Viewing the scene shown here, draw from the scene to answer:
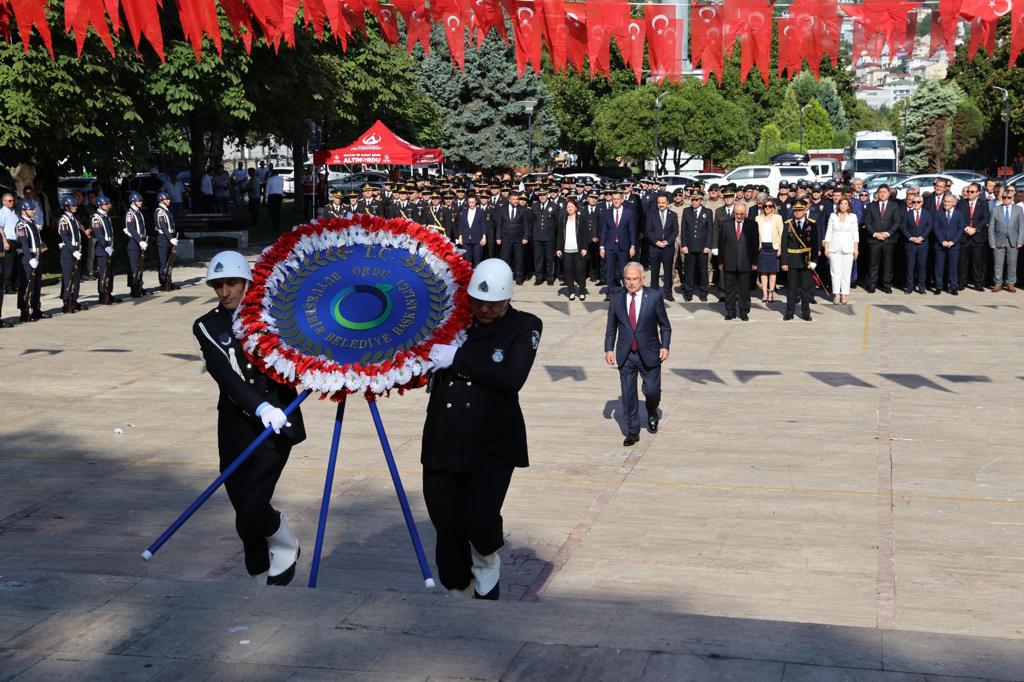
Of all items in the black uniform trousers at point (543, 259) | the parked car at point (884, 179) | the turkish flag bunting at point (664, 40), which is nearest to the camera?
the turkish flag bunting at point (664, 40)

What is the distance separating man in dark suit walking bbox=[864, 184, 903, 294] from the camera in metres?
23.5

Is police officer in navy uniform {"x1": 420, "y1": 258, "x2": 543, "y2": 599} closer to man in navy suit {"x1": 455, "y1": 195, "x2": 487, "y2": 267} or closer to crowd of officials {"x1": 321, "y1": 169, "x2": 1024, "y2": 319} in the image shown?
Result: crowd of officials {"x1": 321, "y1": 169, "x2": 1024, "y2": 319}

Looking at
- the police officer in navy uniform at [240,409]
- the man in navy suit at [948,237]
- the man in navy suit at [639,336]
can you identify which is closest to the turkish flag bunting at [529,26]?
the man in navy suit at [639,336]

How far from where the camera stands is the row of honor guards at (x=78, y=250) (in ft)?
66.3

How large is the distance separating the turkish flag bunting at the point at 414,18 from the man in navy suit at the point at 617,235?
10.6 m

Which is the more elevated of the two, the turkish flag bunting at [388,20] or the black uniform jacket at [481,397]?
the turkish flag bunting at [388,20]

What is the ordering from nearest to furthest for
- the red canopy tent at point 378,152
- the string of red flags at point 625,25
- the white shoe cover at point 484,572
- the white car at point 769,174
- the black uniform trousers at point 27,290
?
the white shoe cover at point 484,572 → the string of red flags at point 625,25 → the black uniform trousers at point 27,290 → the red canopy tent at point 378,152 → the white car at point 769,174

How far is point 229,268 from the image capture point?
690 centimetres

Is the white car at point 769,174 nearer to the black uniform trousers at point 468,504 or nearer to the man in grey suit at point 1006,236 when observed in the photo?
the man in grey suit at point 1006,236

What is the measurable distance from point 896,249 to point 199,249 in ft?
61.7

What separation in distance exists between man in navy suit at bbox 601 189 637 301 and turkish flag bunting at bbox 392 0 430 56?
1055cm

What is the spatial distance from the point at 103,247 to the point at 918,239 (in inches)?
553

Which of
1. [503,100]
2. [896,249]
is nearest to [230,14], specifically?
[896,249]

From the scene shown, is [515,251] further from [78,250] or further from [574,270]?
[78,250]
